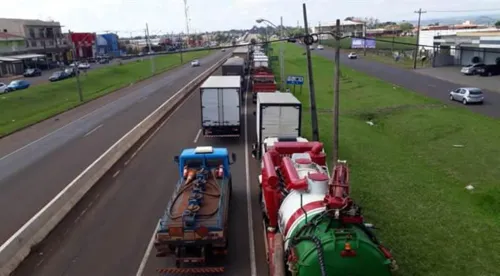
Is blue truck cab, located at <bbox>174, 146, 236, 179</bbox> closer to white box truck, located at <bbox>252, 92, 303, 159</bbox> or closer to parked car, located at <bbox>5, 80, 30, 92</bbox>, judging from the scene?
white box truck, located at <bbox>252, 92, 303, 159</bbox>

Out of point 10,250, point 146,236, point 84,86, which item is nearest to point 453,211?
point 146,236

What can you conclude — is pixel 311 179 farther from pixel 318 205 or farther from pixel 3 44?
pixel 3 44

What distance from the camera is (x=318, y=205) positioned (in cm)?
959

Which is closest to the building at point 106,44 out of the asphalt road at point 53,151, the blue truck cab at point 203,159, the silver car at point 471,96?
the asphalt road at point 53,151

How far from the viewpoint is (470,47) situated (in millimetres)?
Result: 58625

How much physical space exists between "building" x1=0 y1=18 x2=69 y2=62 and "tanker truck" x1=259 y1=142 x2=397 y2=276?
286 ft

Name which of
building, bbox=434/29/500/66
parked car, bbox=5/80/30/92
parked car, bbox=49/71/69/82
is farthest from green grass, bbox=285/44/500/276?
parked car, bbox=49/71/69/82

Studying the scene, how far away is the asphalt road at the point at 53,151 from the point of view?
17.1 m

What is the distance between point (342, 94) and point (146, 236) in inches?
1376

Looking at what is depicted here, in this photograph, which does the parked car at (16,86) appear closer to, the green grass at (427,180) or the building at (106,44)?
the green grass at (427,180)

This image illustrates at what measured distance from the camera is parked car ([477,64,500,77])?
5484 centimetres

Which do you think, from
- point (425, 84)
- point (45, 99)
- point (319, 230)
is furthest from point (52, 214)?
point (425, 84)

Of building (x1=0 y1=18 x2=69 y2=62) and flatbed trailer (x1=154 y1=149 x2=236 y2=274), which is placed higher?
building (x1=0 y1=18 x2=69 y2=62)

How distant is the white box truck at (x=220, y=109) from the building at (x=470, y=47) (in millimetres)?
31702
